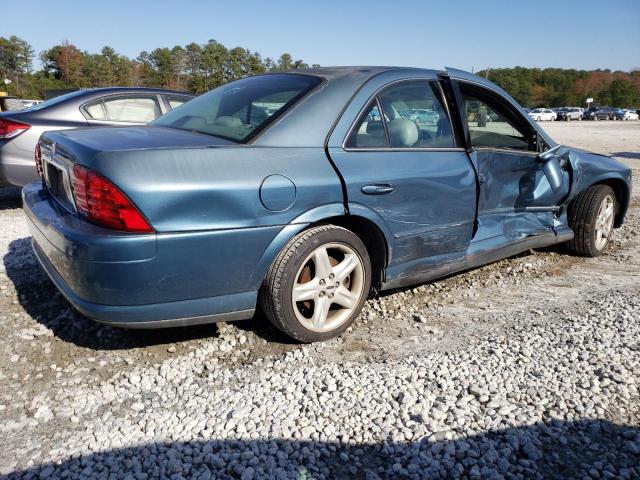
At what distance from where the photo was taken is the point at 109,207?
223cm

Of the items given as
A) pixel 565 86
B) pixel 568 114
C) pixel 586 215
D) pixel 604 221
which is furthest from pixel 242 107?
pixel 565 86

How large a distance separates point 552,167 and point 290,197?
2500 mm

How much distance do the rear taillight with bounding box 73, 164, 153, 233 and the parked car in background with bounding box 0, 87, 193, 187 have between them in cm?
385

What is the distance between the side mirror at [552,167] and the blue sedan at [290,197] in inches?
0.8

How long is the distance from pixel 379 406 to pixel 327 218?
1012mm

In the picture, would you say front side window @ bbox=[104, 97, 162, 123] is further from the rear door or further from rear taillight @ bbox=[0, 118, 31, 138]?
the rear door

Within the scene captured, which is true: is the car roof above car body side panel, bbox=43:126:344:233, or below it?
above

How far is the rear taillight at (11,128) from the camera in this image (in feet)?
17.9

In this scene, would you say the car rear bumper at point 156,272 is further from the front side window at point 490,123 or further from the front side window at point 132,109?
the front side window at point 132,109

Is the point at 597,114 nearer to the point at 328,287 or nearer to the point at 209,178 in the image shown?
the point at 328,287

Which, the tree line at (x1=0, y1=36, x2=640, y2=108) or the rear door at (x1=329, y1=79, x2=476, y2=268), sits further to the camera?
the tree line at (x1=0, y1=36, x2=640, y2=108)

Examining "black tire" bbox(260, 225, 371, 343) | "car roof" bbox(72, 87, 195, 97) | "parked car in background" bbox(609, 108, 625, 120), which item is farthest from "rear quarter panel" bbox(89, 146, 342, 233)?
"parked car in background" bbox(609, 108, 625, 120)

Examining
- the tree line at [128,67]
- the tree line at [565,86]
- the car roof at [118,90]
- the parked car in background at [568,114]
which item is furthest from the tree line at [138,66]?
the car roof at [118,90]

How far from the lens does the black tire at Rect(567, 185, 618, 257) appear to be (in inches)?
173
